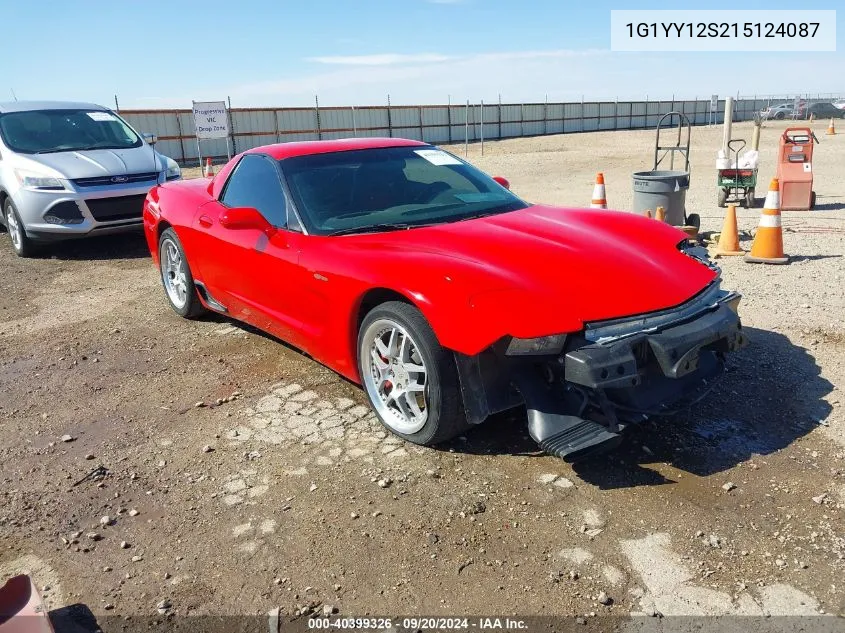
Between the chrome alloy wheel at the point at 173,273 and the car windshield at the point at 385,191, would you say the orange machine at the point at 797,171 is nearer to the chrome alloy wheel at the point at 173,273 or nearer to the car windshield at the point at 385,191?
the car windshield at the point at 385,191

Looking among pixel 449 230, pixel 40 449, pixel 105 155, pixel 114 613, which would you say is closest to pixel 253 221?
pixel 449 230

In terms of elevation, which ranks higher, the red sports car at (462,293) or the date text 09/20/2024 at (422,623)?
the red sports car at (462,293)

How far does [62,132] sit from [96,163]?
3.53ft

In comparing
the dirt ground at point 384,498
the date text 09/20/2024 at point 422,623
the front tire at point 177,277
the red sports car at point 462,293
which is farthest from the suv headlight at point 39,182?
the date text 09/20/2024 at point 422,623

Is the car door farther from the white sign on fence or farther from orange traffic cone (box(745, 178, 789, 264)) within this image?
the white sign on fence

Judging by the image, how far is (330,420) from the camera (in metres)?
3.89

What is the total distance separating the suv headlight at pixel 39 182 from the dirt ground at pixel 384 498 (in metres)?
3.90

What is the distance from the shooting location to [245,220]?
4.13 meters

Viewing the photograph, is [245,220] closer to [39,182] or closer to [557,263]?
[557,263]

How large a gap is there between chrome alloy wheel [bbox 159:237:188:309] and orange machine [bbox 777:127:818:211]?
8.65 metres

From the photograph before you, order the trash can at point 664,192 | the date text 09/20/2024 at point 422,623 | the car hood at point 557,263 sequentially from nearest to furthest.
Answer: the date text 09/20/2024 at point 422,623, the car hood at point 557,263, the trash can at point 664,192

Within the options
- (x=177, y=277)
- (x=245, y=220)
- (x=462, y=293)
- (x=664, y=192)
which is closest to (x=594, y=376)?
(x=462, y=293)

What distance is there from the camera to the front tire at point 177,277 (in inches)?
218

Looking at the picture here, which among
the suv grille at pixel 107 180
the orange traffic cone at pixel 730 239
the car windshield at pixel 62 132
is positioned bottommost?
the orange traffic cone at pixel 730 239
